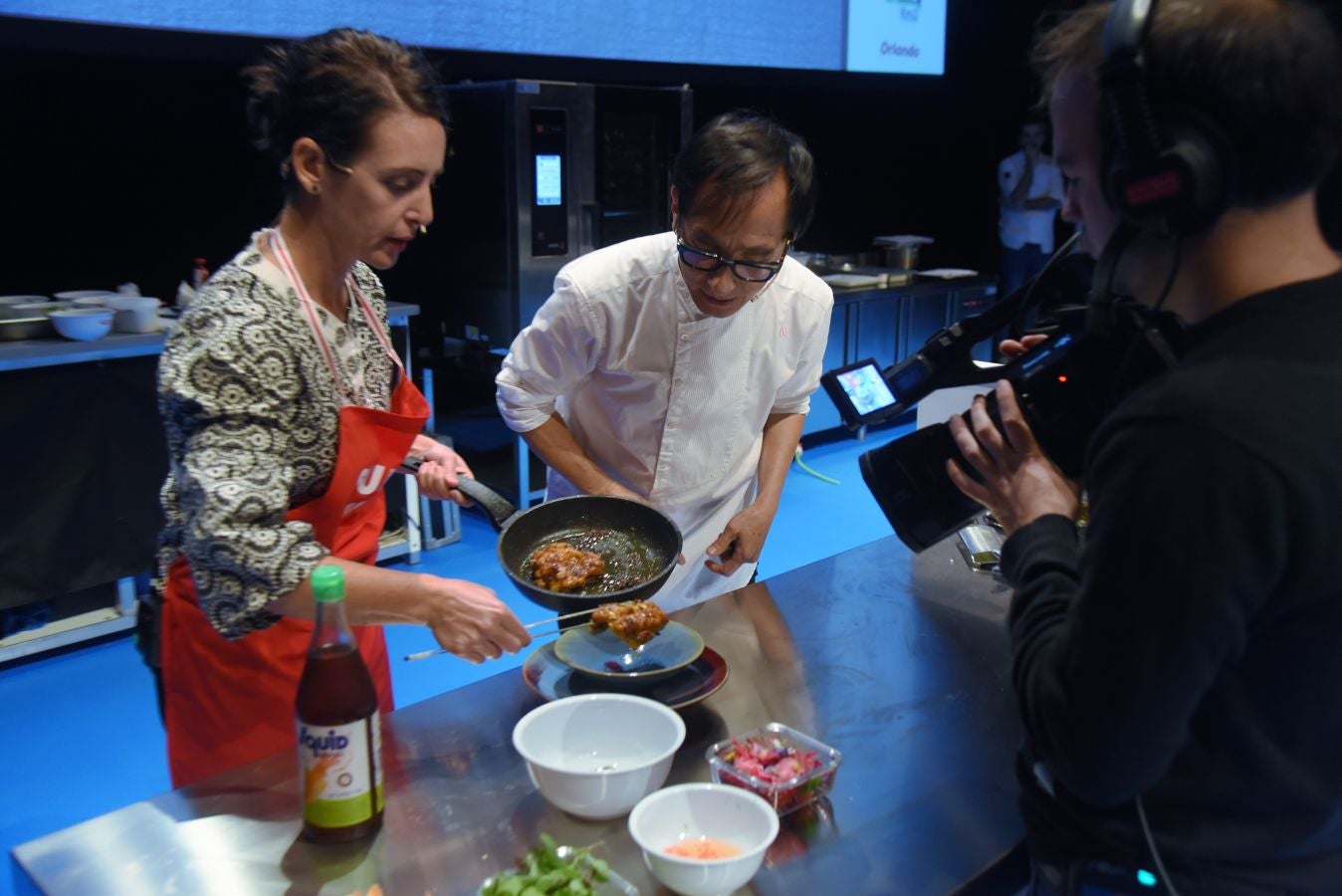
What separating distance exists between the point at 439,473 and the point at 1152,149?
1.34 m

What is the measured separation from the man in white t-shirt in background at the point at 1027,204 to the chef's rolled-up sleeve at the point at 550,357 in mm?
6436

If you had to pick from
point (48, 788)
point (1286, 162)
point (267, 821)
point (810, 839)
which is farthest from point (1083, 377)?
point (48, 788)

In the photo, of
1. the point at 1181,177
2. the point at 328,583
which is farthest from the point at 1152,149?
the point at 328,583

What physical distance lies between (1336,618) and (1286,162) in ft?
1.19

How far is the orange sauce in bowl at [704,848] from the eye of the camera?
1163 millimetres

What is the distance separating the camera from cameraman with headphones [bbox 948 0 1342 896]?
808 millimetres

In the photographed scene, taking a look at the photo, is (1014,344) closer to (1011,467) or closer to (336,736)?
(1011,467)

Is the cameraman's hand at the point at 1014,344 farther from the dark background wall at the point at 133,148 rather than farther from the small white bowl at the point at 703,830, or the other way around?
the dark background wall at the point at 133,148

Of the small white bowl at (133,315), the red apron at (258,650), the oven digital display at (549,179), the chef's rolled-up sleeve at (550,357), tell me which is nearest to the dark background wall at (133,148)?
the oven digital display at (549,179)

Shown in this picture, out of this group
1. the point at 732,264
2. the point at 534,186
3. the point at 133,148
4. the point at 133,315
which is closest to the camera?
the point at 732,264

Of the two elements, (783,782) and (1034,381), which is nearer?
(1034,381)

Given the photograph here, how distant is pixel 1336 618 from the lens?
0.86 m

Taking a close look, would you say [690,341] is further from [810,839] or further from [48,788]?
[48,788]

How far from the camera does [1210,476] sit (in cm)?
80
